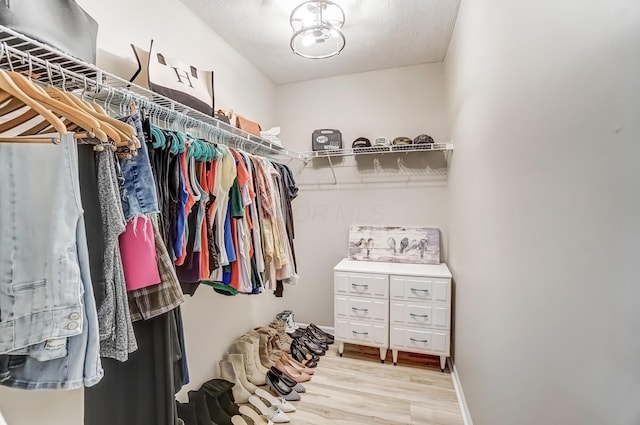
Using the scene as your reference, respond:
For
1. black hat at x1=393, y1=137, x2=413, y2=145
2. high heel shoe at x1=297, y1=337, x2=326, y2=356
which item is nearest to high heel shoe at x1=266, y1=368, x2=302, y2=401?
high heel shoe at x1=297, y1=337, x2=326, y2=356

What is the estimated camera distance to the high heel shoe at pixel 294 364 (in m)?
2.27

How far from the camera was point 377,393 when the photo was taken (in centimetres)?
202

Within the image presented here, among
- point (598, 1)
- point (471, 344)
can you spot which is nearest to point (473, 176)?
point (471, 344)

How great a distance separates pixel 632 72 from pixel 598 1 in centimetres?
21

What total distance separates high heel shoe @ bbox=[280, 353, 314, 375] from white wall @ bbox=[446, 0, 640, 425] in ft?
4.19

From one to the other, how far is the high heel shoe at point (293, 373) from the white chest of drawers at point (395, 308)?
0.43 metres

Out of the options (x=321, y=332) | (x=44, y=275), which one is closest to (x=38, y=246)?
(x=44, y=275)

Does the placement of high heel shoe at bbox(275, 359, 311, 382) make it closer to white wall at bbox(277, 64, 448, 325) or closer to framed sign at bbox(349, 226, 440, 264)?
white wall at bbox(277, 64, 448, 325)

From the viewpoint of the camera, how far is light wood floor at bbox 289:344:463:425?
178 centimetres

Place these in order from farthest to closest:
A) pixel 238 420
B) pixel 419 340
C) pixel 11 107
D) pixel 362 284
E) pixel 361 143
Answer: pixel 361 143 → pixel 362 284 → pixel 419 340 → pixel 238 420 → pixel 11 107

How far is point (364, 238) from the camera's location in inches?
112

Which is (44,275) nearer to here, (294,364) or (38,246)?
(38,246)

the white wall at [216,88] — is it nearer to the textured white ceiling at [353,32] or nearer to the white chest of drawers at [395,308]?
the textured white ceiling at [353,32]

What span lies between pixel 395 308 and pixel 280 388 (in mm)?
1066
